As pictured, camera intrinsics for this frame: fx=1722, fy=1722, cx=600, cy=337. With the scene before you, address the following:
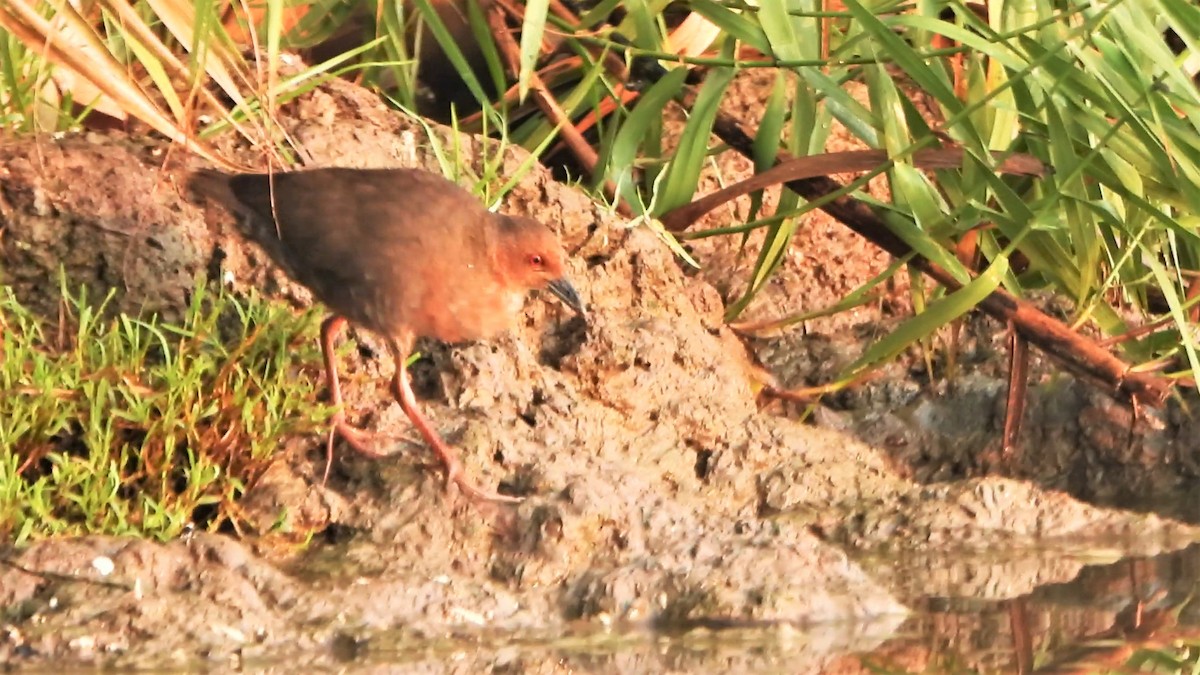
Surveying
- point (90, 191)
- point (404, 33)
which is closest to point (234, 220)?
point (90, 191)

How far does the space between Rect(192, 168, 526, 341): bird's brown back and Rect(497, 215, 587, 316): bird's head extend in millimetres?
64

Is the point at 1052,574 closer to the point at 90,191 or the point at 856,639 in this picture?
the point at 856,639

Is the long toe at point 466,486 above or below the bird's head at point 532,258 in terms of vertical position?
below

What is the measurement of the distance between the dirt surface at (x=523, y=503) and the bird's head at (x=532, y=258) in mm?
214

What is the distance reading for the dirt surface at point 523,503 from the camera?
134 inches

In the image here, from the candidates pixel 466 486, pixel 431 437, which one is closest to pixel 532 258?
pixel 431 437

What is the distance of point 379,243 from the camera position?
4145 millimetres

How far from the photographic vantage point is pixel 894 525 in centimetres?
434

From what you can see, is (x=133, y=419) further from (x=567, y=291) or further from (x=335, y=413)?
(x=567, y=291)

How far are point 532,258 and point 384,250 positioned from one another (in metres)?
Answer: 0.43

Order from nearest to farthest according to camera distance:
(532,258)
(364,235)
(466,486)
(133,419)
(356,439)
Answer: (133,419), (466,486), (356,439), (364,235), (532,258)

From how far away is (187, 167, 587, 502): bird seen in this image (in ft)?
13.4

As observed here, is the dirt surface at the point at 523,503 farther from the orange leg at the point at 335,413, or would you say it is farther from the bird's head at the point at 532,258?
the bird's head at the point at 532,258

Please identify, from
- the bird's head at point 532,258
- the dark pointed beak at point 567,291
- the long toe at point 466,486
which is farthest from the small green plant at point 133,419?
the dark pointed beak at point 567,291
